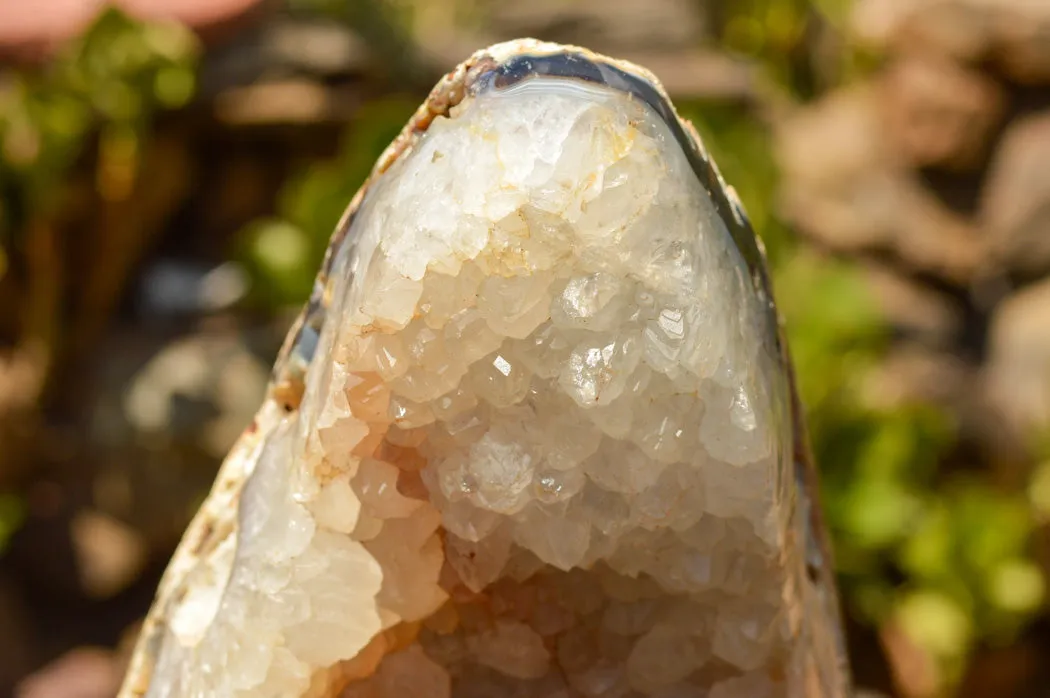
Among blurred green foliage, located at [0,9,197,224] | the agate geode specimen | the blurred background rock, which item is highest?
the agate geode specimen

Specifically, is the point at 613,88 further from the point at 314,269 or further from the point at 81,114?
the point at 81,114

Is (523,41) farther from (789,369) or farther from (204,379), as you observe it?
(204,379)

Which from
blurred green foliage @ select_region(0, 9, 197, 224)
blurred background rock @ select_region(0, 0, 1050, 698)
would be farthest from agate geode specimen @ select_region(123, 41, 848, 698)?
blurred green foliage @ select_region(0, 9, 197, 224)

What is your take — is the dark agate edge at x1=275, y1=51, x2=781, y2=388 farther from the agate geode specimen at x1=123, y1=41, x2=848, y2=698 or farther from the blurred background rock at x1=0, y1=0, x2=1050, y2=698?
the blurred background rock at x1=0, y1=0, x2=1050, y2=698

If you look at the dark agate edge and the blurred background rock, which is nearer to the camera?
the dark agate edge

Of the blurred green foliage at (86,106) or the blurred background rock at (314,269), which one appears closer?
the blurred background rock at (314,269)

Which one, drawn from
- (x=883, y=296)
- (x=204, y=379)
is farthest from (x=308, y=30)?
(x=883, y=296)

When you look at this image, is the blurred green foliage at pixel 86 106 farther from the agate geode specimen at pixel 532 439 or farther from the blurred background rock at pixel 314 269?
the agate geode specimen at pixel 532 439

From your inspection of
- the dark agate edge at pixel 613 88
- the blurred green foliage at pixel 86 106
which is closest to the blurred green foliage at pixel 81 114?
the blurred green foliage at pixel 86 106
